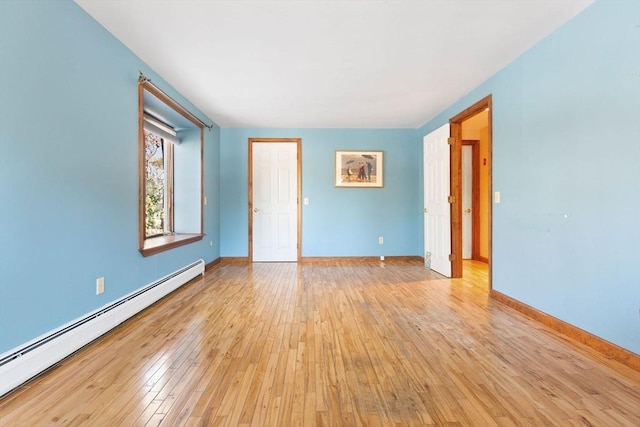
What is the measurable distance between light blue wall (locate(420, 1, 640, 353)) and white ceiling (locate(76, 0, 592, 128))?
0.30 metres

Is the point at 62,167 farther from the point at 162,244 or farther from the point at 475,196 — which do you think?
the point at 475,196

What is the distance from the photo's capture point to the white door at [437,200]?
3824mm

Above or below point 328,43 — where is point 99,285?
below

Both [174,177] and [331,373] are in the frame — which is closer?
[331,373]

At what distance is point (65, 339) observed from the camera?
1739mm

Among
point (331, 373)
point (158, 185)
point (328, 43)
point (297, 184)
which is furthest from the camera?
point (297, 184)

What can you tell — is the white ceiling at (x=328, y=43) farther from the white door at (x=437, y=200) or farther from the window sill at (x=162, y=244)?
the window sill at (x=162, y=244)

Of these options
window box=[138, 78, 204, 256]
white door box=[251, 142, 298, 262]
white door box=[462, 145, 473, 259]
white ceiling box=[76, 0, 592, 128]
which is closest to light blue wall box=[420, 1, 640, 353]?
white ceiling box=[76, 0, 592, 128]

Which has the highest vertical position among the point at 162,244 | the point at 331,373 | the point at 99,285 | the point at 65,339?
the point at 162,244

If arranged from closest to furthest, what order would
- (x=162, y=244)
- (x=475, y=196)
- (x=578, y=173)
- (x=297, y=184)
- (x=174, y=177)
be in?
(x=578, y=173)
(x=162, y=244)
(x=174, y=177)
(x=297, y=184)
(x=475, y=196)

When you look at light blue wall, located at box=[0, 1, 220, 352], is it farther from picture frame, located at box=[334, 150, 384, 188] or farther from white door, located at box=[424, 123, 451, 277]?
white door, located at box=[424, 123, 451, 277]

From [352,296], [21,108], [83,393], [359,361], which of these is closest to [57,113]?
[21,108]

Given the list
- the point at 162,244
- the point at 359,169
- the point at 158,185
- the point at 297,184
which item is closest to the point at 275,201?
the point at 297,184

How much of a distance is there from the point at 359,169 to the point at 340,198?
0.60 m
